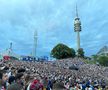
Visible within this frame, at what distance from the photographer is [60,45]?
105062 millimetres

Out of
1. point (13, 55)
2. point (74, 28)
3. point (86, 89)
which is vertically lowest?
point (86, 89)

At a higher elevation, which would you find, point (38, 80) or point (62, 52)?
point (62, 52)

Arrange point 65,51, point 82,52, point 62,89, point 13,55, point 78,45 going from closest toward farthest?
point 62,89 → point 13,55 → point 65,51 → point 82,52 → point 78,45

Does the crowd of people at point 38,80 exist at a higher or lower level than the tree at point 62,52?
lower

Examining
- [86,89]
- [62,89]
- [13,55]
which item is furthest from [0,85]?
[13,55]

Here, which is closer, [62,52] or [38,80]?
[38,80]

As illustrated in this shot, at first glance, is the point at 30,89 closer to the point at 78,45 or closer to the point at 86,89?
the point at 86,89

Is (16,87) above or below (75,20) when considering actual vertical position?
below

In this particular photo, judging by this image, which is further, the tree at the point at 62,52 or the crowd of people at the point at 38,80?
the tree at the point at 62,52

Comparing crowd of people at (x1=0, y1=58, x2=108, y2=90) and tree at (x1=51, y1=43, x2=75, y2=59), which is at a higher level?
tree at (x1=51, y1=43, x2=75, y2=59)

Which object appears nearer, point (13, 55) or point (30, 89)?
point (30, 89)

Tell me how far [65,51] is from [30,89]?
92384 mm

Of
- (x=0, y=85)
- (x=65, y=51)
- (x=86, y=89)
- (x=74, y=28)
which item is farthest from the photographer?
(x=74, y=28)

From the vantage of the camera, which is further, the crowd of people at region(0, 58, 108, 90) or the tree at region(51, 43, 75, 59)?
the tree at region(51, 43, 75, 59)
